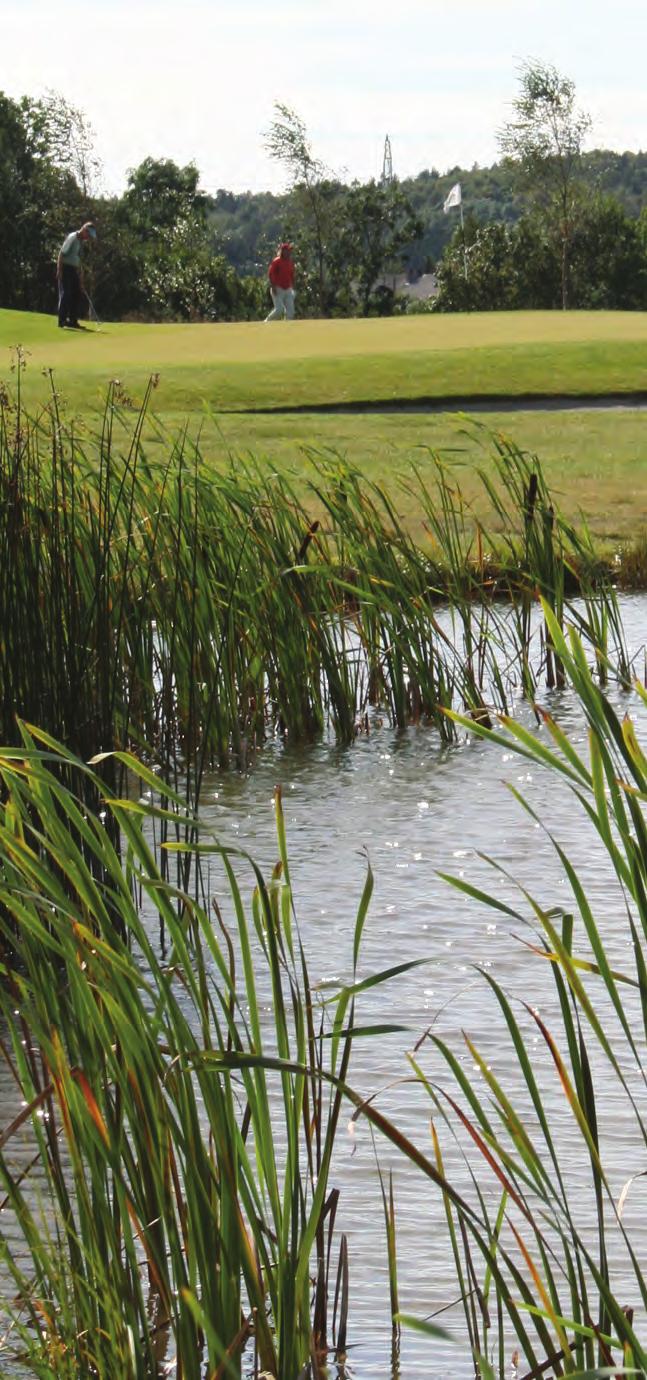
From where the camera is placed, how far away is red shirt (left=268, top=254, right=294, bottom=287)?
33.9 meters

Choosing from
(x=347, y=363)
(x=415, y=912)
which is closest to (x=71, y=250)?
(x=347, y=363)

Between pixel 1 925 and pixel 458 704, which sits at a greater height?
pixel 1 925

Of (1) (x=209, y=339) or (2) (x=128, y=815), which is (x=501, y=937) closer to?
(2) (x=128, y=815)

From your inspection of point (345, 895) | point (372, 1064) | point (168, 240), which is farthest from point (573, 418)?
point (168, 240)

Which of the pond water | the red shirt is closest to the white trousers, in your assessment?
the red shirt

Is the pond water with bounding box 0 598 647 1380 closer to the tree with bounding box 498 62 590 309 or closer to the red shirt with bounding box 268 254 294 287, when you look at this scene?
the red shirt with bounding box 268 254 294 287

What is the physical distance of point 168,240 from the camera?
70062 millimetres

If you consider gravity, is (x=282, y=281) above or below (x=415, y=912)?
above

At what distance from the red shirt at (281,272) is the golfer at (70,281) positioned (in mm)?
3929

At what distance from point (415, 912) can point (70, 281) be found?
87.0 ft

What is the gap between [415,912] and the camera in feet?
15.1

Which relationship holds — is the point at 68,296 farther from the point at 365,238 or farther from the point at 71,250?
the point at 365,238

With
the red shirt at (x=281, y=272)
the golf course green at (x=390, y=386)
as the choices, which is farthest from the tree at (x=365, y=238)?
the golf course green at (x=390, y=386)

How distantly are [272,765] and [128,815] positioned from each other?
3754mm
